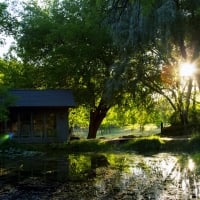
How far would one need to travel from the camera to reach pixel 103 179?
14617 mm

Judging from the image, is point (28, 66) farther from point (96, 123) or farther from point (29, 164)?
point (29, 164)

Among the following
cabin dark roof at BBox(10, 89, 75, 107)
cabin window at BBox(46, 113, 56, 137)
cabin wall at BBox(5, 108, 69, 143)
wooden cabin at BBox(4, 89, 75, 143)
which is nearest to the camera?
cabin dark roof at BBox(10, 89, 75, 107)

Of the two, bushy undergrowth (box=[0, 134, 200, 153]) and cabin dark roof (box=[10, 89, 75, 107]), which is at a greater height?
cabin dark roof (box=[10, 89, 75, 107])

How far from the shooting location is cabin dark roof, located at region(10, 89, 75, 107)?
31.9 m

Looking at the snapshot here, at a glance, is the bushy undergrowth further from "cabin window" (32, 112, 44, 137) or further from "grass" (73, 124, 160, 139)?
"grass" (73, 124, 160, 139)

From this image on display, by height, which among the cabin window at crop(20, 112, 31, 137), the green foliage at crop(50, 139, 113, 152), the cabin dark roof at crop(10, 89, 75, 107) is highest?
the cabin dark roof at crop(10, 89, 75, 107)

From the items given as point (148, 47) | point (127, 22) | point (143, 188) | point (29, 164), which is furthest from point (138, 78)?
point (143, 188)

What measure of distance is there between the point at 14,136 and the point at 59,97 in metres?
4.38

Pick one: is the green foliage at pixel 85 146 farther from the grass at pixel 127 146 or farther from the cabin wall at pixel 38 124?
the cabin wall at pixel 38 124

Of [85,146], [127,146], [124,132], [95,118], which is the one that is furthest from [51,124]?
[124,132]

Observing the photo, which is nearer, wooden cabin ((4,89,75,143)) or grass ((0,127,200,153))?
grass ((0,127,200,153))

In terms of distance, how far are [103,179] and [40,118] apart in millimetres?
19413

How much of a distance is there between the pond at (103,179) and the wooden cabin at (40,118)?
11490 mm

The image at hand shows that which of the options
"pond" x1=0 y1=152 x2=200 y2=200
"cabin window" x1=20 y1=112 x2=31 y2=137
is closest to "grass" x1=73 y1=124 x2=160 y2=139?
"cabin window" x1=20 y1=112 x2=31 y2=137
